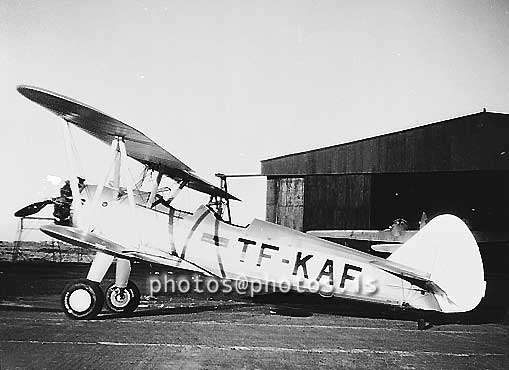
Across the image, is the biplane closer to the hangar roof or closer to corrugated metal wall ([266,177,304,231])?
the hangar roof

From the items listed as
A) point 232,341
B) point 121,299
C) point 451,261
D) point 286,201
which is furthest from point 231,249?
point 286,201

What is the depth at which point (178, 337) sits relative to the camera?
22.3 ft

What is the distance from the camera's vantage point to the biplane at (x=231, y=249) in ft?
22.7

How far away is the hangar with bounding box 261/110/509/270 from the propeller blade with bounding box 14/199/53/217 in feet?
42.8

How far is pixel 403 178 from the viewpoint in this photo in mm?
18875

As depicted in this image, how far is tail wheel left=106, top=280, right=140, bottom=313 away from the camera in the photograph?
864 centimetres

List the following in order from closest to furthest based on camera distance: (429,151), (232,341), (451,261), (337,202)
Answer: (232,341) < (451,261) < (429,151) < (337,202)

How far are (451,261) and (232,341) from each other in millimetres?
3262

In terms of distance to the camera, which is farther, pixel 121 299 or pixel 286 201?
pixel 286 201

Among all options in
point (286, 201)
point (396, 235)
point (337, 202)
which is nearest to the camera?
point (396, 235)

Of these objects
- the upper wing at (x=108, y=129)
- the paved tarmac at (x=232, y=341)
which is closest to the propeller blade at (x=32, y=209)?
the upper wing at (x=108, y=129)

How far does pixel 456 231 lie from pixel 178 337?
4.20m

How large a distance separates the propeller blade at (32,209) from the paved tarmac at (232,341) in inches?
66.4

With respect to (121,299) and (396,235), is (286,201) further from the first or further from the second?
(121,299)
